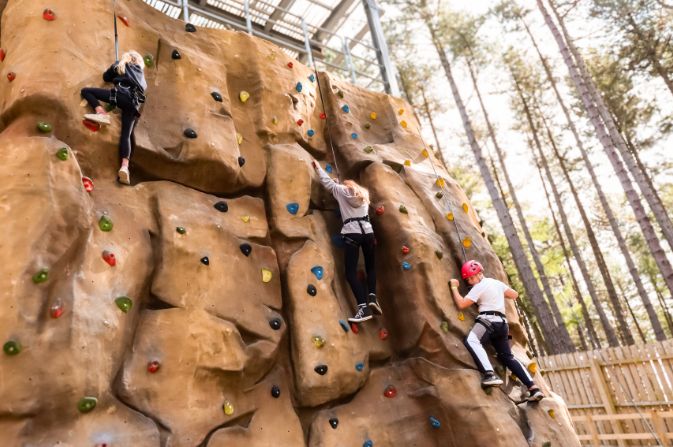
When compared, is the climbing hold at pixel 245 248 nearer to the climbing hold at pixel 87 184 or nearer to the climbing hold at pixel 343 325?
the climbing hold at pixel 343 325

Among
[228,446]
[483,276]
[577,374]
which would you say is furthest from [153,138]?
[577,374]

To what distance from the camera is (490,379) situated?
169 inches

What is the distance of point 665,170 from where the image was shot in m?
15.2

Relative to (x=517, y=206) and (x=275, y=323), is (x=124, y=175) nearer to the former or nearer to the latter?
(x=275, y=323)

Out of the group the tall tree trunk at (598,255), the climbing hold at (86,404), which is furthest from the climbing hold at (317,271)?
the tall tree trunk at (598,255)

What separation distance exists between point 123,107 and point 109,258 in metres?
1.44

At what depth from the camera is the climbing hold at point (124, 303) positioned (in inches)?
130

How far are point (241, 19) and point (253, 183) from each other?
587cm

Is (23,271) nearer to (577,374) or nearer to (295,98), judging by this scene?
(295,98)

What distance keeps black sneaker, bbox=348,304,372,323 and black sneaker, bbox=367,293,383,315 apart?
56 millimetres

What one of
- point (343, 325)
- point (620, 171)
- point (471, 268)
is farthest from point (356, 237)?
point (620, 171)

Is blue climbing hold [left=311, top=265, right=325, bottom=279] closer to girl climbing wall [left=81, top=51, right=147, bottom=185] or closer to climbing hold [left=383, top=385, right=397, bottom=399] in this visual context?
climbing hold [left=383, top=385, right=397, bottom=399]

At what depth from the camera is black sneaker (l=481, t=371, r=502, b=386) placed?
4266 millimetres

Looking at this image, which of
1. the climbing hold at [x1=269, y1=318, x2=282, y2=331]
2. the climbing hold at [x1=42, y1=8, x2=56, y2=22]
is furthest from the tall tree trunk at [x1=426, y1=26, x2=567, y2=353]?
the climbing hold at [x1=42, y1=8, x2=56, y2=22]
